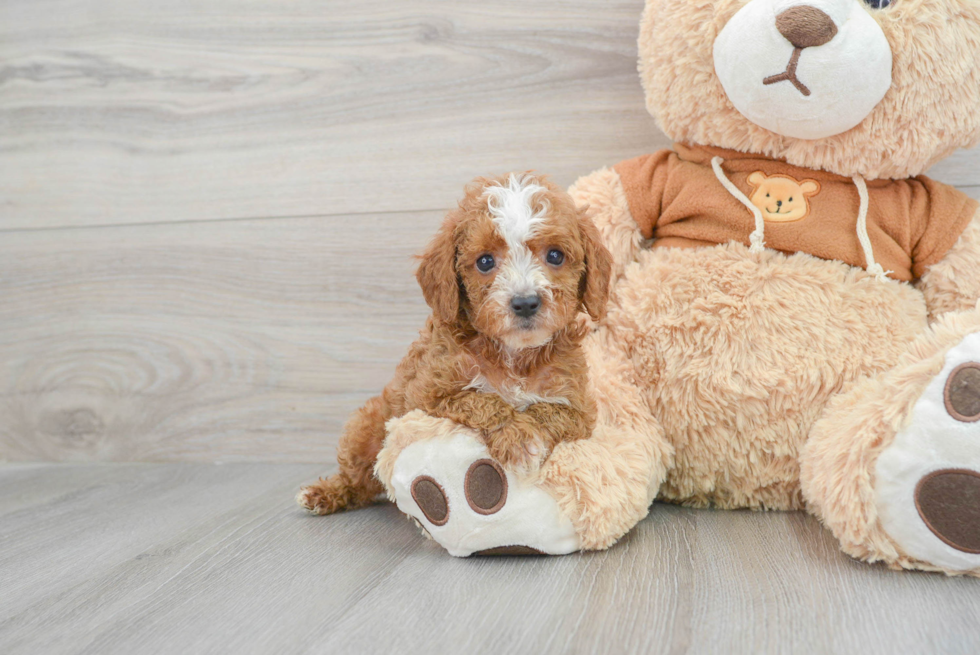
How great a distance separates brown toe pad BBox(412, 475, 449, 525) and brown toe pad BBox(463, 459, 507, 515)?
43 millimetres

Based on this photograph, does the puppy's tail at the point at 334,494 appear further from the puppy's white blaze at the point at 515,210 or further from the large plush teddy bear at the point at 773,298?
the puppy's white blaze at the point at 515,210

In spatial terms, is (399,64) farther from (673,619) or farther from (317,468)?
(673,619)

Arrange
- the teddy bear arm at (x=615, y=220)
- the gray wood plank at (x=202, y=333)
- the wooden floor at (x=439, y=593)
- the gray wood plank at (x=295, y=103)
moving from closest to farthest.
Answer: the wooden floor at (x=439, y=593)
the teddy bear arm at (x=615, y=220)
the gray wood plank at (x=295, y=103)
the gray wood plank at (x=202, y=333)

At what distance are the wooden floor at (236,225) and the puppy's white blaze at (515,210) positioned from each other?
0.57m

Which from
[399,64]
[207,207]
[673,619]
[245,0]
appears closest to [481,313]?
[673,619]

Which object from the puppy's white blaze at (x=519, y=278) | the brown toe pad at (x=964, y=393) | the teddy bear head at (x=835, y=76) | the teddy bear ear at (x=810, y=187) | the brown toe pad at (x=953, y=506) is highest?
the teddy bear head at (x=835, y=76)

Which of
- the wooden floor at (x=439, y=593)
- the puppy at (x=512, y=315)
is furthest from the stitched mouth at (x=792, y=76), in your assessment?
the wooden floor at (x=439, y=593)

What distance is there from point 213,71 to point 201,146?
0.20 metres

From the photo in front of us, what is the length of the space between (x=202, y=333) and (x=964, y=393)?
5.72 feet

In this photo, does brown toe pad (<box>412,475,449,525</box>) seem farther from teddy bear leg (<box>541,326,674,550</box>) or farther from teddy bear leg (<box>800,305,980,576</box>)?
teddy bear leg (<box>800,305,980,576</box>)

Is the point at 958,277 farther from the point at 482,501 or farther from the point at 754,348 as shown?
the point at 482,501

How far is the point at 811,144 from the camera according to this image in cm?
137

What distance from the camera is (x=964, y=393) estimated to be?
3.52ft

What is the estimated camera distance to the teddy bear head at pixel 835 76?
1239 millimetres
